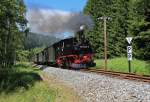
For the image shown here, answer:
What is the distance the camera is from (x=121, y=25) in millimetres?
61000

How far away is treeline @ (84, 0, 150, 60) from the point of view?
152 feet

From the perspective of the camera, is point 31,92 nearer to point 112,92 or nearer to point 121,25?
point 112,92

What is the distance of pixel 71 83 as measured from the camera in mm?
24297

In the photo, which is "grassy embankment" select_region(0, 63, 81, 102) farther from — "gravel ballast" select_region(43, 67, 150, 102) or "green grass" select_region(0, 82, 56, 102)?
"gravel ballast" select_region(43, 67, 150, 102)

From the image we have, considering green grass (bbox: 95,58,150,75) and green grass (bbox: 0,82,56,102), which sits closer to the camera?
green grass (bbox: 0,82,56,102)

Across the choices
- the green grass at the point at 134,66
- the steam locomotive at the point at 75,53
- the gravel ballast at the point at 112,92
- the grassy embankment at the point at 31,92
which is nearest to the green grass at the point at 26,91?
the grassy embankment at the point at 31,92

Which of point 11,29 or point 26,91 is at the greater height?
point 11,29

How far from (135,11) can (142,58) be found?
6434 mm

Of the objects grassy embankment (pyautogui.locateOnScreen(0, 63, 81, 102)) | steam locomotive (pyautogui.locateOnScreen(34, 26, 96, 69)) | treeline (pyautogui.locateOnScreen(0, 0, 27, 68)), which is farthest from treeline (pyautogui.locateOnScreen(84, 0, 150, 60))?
grassy embankment (pyautogui.locateOnScreen(0, 63, 81, 102))

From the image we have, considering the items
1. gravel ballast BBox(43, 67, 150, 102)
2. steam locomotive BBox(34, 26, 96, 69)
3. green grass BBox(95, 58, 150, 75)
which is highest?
steam locomotive BBox(34, 26, 96, 69)

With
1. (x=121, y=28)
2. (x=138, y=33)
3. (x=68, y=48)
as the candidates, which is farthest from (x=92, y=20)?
(x=68, y=48)

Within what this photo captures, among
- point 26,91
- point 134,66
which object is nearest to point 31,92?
point 26,91

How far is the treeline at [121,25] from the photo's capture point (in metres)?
46.4

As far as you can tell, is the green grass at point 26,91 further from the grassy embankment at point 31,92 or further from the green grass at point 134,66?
the green grass at point 134,66
